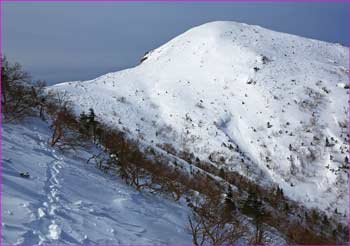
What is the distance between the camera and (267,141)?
11519cm

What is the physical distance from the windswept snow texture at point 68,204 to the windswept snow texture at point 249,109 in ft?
250

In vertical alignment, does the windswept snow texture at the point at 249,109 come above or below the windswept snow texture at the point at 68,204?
above

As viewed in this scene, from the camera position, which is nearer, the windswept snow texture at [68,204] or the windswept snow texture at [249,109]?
the windswept snow texture at [68,204]

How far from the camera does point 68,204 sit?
15.6m

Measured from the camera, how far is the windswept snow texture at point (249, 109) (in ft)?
360

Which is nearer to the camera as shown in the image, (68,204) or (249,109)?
(68,204)

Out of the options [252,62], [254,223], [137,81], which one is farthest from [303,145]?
[254,223]

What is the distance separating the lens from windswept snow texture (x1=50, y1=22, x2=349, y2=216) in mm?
109688

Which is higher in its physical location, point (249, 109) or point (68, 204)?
point (249, 109)

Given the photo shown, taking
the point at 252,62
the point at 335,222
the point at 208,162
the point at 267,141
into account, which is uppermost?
the point at 252,62

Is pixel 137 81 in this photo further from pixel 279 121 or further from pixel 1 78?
pixel 1 78

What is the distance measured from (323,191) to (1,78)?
102 m

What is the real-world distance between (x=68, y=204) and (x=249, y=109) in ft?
353

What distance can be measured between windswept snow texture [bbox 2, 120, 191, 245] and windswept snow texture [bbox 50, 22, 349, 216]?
3005 inches
